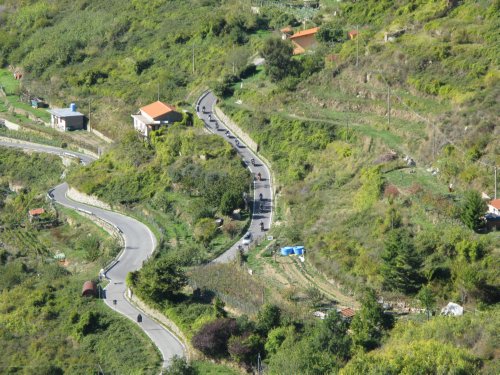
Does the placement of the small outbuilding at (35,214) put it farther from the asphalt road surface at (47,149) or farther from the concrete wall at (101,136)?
the concrete wall at (101,136)

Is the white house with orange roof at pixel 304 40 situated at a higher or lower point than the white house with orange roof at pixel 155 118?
higher

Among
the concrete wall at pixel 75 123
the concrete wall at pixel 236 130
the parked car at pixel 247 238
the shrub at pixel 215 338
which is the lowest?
the concrete wall at pixel 75 123

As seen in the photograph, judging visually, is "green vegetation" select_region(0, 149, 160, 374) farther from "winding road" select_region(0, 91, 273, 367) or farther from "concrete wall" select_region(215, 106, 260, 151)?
"concrete wall" select_region(215, 106, 260, 151)

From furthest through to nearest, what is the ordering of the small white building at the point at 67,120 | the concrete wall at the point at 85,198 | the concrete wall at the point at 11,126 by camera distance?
the concrete wall at the point at 11,126, the small white building at the point at 67,120, the concrete wall at the point at 85,198

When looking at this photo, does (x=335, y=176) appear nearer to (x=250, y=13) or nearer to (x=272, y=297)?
(x=272, y=297)

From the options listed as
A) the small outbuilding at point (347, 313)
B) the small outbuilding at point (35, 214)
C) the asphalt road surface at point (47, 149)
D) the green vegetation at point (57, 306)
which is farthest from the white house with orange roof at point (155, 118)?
the small outbuilding at point (347, 313)

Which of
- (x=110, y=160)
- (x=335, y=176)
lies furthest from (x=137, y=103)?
(x=335, y=176)
